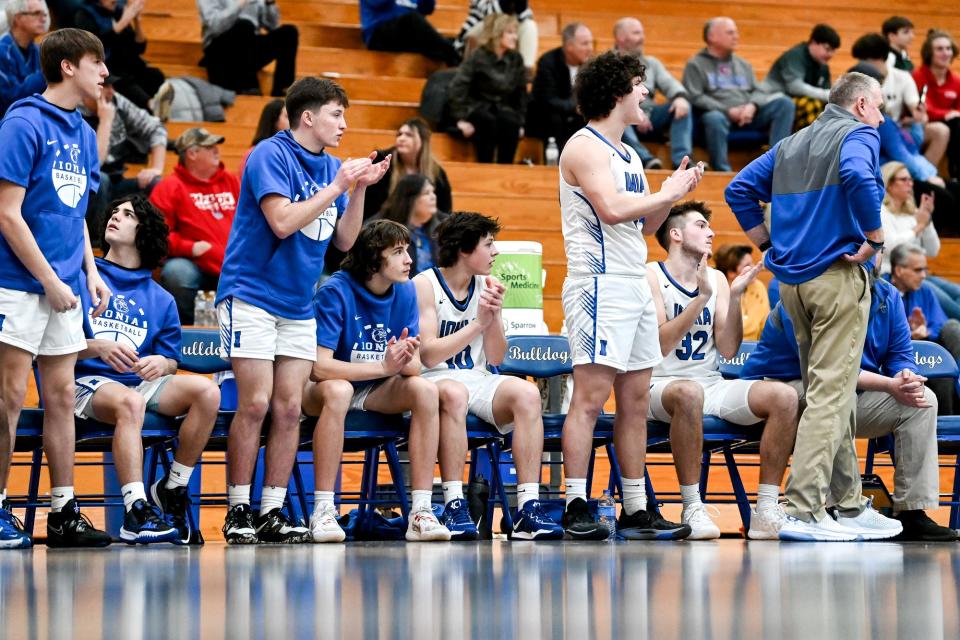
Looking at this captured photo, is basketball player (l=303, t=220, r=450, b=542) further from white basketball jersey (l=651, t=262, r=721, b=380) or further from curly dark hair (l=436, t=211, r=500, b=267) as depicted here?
white basketball jersey (l=651, t=262, r=721, b=380)

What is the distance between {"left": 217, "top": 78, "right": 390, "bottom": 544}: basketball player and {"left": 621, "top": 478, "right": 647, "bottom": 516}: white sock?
3.90 ft

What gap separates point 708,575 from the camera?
11.0ft

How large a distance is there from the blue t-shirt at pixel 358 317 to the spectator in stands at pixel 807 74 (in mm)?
5641

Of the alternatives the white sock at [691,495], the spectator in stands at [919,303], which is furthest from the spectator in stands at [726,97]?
the white sock at [691,495]

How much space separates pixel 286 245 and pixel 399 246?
1.73 ft

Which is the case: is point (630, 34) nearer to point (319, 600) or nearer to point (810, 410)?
point (810, 410)

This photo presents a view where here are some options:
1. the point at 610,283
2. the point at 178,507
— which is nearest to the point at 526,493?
the point at 610,283

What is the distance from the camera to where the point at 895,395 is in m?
5.60

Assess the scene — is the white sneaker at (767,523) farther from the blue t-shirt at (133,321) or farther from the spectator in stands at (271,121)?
the spectator in stands at (271,121)

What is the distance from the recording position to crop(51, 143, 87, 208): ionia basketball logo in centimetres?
483

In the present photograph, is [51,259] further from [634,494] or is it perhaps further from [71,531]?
[634,494]

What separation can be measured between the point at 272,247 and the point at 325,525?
99cm

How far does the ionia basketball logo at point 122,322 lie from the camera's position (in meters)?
5.32

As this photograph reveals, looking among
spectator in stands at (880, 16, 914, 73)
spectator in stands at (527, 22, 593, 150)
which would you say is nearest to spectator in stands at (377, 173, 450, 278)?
spectator in stands at (527, 22, 593, 150)
